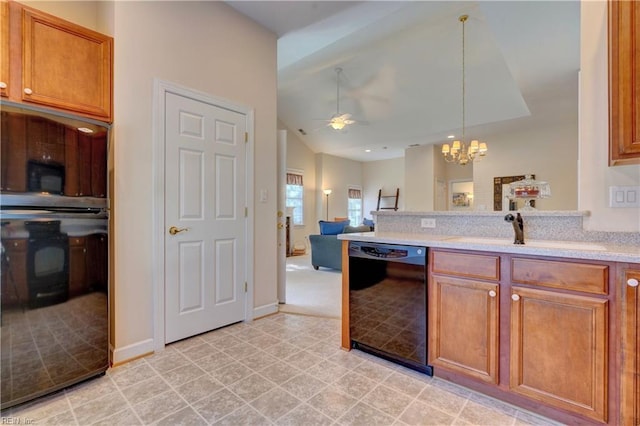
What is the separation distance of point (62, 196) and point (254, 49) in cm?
222

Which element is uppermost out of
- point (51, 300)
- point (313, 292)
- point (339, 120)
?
point (339, 120)

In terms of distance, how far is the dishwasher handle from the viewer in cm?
193

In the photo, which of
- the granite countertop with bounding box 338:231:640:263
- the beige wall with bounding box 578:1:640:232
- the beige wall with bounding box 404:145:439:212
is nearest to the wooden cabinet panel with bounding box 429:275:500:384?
the granite countertop with bounding box 338:231:640:263

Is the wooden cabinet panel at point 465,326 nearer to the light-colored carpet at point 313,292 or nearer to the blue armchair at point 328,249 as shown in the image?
the light-colored carpet at point 313,292

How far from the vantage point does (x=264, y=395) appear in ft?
5.76

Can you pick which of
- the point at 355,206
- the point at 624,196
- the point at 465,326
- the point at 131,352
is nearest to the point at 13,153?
the point at 131,352

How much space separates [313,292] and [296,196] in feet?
15.9

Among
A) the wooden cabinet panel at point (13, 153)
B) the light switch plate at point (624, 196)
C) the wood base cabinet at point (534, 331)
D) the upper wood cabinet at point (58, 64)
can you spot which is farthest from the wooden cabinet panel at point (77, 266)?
the light switch plate at point (624, 196)

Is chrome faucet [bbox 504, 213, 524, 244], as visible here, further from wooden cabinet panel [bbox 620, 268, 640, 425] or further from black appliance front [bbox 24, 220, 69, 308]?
black appliance front [bbox 24, 220, 69, 308]

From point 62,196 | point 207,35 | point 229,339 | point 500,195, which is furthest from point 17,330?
point 500,195

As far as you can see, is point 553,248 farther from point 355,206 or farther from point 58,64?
point 355,206

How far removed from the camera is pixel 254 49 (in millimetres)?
3051

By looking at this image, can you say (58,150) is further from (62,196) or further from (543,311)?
(543,311)

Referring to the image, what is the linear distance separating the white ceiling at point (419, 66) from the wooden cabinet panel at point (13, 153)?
81.7 inches
